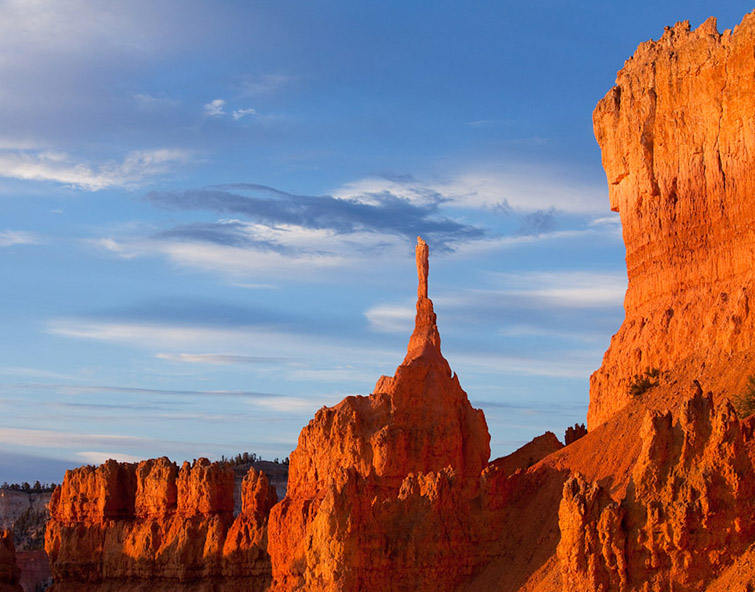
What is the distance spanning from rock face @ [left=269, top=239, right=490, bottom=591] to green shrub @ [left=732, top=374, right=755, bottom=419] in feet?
31.9

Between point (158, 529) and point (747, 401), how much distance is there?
3554 centimetres

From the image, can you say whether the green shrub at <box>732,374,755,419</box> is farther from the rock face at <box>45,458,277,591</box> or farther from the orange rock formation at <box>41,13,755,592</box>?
the rock face at <box>45,458,277,591</box>

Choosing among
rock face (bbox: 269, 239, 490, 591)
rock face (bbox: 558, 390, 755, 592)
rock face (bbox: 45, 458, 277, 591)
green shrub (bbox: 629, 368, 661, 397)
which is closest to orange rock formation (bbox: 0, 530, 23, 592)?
rock face (bbox: 45, 458, 277, 591)

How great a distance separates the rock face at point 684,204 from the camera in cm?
4844

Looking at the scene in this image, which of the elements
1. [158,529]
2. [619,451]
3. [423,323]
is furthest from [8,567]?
[619,451]

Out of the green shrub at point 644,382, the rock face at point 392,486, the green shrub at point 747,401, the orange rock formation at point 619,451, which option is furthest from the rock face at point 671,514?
the green shrub at point 644,382

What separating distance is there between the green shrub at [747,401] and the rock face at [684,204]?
126 cm

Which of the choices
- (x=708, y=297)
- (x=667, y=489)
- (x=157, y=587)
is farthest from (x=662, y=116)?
(x=157, y=587)

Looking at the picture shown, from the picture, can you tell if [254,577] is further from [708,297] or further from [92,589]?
[708,297]

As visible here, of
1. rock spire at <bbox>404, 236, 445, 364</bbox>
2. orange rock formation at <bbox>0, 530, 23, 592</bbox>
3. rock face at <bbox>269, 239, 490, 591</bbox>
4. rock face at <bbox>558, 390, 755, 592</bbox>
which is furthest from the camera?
orange rock formation at <bbox>0, 530, 23, 592</bbox>

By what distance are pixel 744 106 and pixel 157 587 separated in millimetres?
36354

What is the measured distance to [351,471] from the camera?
46.5 metres

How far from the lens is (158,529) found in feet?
228

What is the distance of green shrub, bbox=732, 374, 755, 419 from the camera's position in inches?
1678
